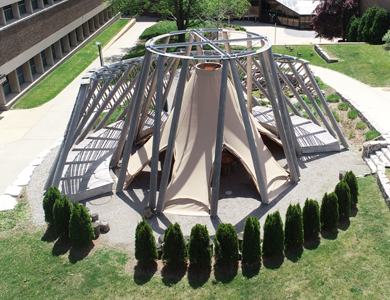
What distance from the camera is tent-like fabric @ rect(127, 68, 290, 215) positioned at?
657 inches

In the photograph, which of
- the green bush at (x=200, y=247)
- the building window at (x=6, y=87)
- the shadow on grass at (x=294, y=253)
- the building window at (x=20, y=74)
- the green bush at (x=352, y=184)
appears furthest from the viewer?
the building window at (x=20, y=74)

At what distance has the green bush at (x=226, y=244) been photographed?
1330 cm

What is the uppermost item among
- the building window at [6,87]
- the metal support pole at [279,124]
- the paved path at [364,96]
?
the metal support pole at [279,124]

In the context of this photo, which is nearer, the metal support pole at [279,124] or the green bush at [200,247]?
the green bush at [200,247]

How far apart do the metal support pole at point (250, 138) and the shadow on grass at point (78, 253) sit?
6.87 meters

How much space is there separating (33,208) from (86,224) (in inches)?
162

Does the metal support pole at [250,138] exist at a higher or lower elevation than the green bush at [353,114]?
higher

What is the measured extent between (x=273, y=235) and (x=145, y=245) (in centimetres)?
421

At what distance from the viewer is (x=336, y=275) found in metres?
13.1

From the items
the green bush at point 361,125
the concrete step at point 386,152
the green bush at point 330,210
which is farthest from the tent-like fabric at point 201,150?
the green bush at point 361,125

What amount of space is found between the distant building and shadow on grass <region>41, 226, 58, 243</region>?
52.0 feet

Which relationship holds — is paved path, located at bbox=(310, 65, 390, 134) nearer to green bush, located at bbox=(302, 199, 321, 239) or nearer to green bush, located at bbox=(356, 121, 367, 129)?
green bush, located at bbox=(356, 121, 367, 129)

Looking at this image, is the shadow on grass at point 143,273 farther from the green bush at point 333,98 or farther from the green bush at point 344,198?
the green bush at point 333,98

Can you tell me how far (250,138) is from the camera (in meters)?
16.2
